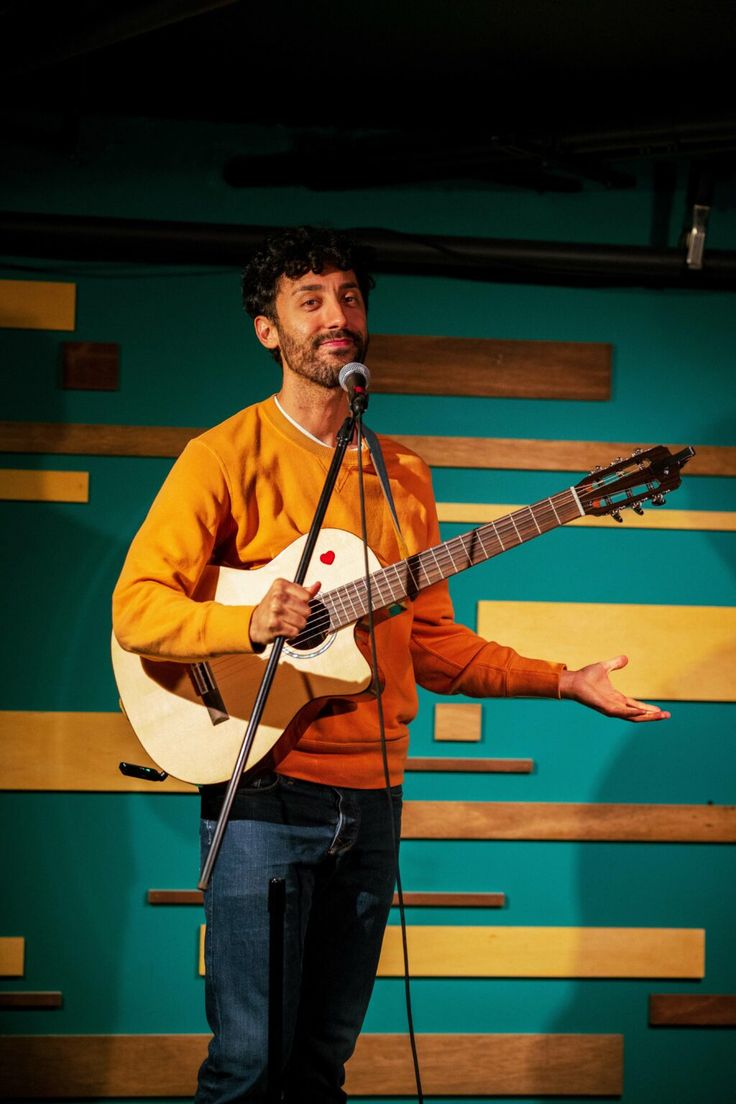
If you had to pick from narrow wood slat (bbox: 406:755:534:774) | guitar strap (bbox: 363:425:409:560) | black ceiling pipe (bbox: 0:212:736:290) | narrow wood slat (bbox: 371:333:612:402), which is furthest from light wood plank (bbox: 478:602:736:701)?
guitar strap (bbox: 363:425:409:560)

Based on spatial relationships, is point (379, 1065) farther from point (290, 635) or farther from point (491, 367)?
point (491, 367)

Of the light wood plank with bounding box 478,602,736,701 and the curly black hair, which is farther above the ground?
the curly black hair

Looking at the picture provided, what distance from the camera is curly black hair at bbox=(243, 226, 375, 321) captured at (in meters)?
2.54

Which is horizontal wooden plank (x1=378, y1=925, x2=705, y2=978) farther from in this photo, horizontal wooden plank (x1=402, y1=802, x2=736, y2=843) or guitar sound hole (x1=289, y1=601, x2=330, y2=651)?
guitar sound hole (x1=289, y1=601, x2=330, y2=651)

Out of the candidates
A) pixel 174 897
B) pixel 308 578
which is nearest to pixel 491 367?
pixel 308 578

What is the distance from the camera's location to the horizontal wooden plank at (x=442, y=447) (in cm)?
341

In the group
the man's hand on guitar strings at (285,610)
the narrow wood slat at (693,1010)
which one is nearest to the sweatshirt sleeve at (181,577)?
the man's hand on guitar strings at (285,610)

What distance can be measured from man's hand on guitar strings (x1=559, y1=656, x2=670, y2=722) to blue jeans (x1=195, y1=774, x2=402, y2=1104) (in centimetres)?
43

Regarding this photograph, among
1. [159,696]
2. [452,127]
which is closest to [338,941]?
[159,696]

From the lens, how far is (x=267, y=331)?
104 inches

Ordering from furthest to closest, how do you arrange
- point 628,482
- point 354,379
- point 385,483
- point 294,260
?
point 294,260, point 385,483, point 628,482, point 354,379

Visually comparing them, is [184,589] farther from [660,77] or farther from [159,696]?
[660,77]

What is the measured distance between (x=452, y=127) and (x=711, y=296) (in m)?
0.97

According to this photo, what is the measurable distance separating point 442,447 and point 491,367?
298 mm
